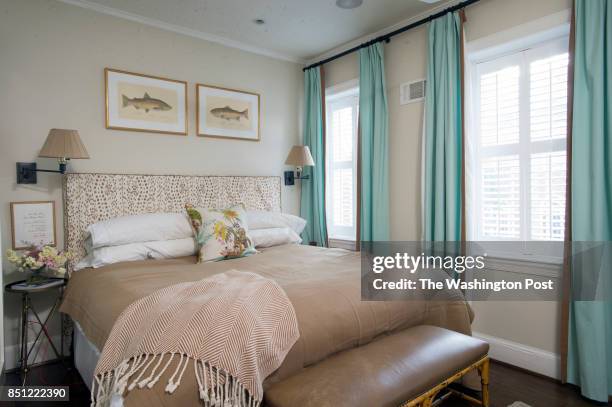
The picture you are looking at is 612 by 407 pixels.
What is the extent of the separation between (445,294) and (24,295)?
2.54 m

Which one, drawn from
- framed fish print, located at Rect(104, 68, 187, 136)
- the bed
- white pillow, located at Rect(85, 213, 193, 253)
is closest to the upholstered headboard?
the bed

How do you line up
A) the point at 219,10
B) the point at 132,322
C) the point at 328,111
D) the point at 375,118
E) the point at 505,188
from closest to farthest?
the point at 132,322
the point at 505,188
the point at 219,10
the point at 375,118
the point at 328,111

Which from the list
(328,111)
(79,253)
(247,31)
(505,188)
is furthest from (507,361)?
(247,31)

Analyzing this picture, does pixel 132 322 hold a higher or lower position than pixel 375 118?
lower

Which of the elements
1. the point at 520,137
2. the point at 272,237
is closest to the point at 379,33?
the point at 520,137

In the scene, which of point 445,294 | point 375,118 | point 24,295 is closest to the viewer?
point 445,294

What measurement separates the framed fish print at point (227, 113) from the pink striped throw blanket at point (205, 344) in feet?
7.44

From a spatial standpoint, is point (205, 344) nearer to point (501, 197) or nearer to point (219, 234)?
point (219, 234)

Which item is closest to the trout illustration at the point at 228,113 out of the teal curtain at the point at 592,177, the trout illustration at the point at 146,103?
the trout illustration at the point at 146,103

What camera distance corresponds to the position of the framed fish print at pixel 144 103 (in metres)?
2.96

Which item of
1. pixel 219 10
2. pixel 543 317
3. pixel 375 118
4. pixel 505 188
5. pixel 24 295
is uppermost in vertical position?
pixel 219 10

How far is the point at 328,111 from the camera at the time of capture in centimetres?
407

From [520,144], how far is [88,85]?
3.20 m

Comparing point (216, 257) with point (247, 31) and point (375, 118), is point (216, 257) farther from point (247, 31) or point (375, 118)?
point (247, 31)
